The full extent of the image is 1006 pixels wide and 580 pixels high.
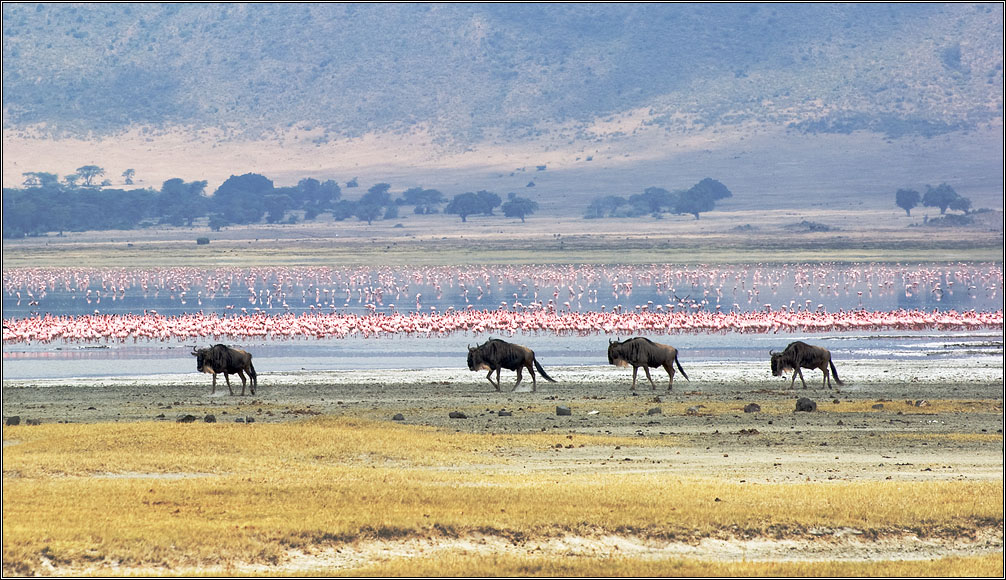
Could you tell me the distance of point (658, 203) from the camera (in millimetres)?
170500

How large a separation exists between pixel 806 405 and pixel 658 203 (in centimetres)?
14708

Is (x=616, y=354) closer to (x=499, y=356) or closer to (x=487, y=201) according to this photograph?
(x=499, y=356)

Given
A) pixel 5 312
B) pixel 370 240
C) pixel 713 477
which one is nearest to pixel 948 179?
pixel 370 240

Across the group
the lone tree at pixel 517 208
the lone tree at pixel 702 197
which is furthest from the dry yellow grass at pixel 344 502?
the lone tree at pixel 702 197

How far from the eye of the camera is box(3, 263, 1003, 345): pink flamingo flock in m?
44.0

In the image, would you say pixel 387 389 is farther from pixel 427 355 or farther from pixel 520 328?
pixel 520 328

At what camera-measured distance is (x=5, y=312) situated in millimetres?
56750

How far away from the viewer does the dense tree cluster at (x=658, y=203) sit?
551 feet

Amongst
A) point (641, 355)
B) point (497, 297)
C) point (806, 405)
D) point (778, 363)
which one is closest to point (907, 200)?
point (497, 297)

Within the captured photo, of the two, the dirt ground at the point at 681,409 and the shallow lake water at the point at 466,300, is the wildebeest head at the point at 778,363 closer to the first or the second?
the dirt ground at the point at 681,409

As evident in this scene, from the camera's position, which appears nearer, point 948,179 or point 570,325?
point 570,325

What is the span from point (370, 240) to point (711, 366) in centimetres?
10278

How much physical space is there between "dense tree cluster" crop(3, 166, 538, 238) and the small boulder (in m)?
118

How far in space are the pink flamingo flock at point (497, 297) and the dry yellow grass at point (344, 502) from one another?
25.3 metres
